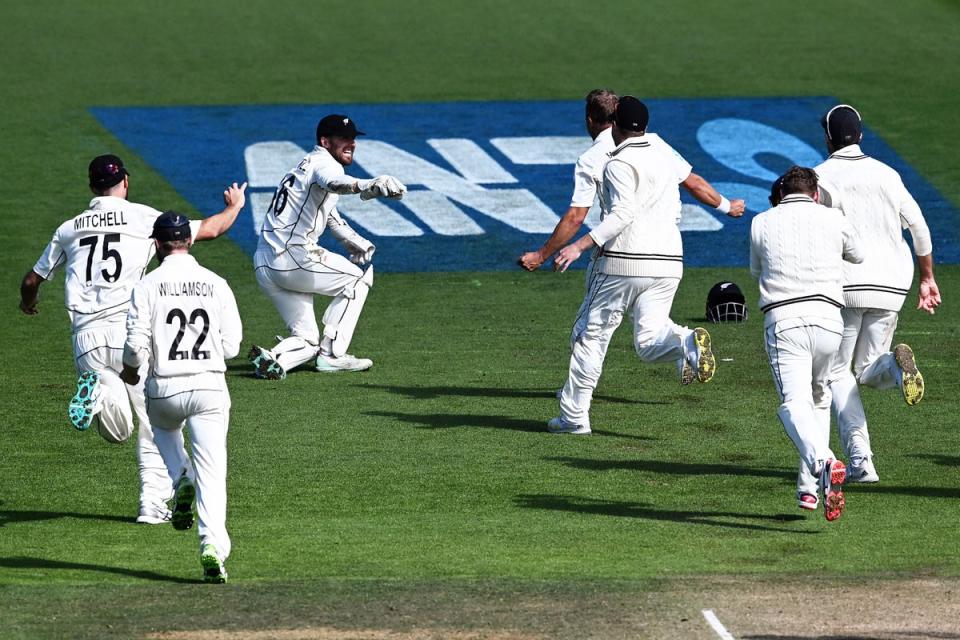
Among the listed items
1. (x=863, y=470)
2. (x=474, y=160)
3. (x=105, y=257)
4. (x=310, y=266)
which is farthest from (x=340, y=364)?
(x=474, y=160)

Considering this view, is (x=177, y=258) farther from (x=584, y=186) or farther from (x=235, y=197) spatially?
(x=584, y=186)

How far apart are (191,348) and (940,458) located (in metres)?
5.37

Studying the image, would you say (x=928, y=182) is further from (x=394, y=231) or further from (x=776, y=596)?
(x=776, y=596)

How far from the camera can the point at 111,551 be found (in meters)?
8.92

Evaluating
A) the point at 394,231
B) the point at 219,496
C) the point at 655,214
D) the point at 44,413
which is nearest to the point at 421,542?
the point at 219,496

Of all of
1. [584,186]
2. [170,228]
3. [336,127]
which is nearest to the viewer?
[170,228]

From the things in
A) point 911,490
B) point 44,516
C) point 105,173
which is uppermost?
point 105,173

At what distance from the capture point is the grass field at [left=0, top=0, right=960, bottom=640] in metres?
7.76

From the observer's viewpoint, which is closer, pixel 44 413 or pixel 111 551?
pixel 111 551

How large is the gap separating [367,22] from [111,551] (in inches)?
776

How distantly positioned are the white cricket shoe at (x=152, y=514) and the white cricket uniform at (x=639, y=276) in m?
3.26

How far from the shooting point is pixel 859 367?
1033 cm

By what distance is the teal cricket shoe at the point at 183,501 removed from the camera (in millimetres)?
8227

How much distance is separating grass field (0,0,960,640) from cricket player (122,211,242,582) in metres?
0.57
